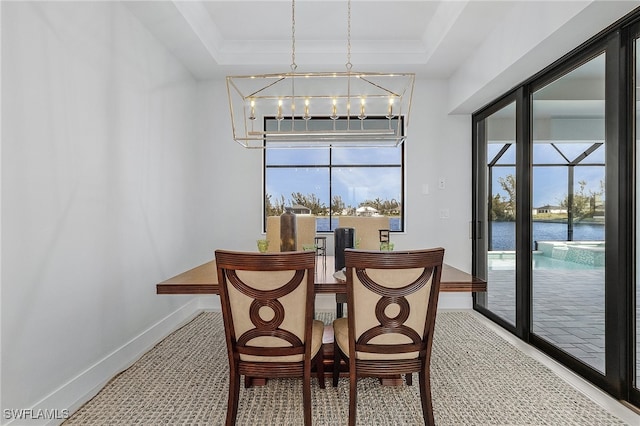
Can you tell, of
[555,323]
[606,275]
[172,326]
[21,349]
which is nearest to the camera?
[21,349]

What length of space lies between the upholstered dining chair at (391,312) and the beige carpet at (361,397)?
0.40m

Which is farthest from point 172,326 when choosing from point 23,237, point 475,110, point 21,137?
point 475,110

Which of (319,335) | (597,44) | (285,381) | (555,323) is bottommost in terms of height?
(285,381)

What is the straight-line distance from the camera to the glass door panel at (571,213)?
2420 mm

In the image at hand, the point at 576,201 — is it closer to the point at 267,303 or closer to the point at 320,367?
the point at 320,367

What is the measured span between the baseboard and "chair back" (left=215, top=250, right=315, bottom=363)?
1110 mm

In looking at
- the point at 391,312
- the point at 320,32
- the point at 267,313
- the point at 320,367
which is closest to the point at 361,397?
the point at 320,367

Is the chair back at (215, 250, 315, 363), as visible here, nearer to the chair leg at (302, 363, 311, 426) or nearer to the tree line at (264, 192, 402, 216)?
the chair leg at (302, 363, 311, 426)

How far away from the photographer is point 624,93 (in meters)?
2.17

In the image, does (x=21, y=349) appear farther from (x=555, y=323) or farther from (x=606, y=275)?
(x=555, y=323)

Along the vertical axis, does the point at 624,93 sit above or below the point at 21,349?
above

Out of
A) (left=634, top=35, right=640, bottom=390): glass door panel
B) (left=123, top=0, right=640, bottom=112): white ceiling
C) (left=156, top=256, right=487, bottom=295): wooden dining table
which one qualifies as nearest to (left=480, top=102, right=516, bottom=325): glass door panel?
(left=123, top=0, right=640, bottom=112): white ceiling

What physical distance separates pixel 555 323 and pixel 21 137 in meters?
3.81

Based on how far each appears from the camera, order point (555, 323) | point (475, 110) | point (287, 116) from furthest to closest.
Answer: point (287, 116)
point (475, 110)
point (555, 323)
